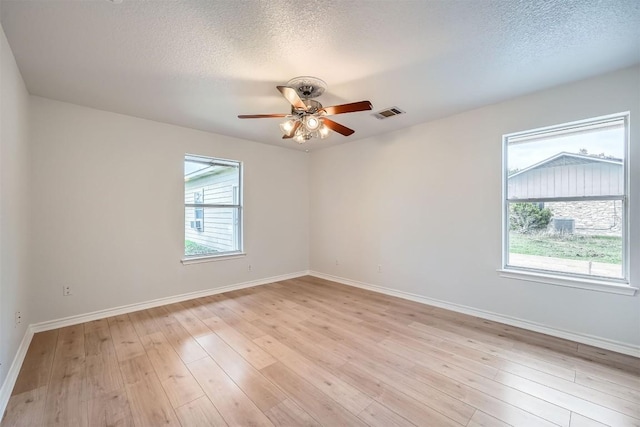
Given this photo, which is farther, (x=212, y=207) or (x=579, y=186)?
(x=212, y=207)

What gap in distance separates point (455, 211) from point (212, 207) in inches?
148

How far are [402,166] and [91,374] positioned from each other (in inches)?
169

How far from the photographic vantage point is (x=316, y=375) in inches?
87.1

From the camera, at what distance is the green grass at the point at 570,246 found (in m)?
2.69

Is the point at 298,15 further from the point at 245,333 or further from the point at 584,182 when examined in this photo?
the point at 584,182

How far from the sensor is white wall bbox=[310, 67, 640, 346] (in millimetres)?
2623

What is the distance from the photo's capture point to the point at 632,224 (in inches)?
99.0

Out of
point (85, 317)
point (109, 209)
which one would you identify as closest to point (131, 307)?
point (85, 317)

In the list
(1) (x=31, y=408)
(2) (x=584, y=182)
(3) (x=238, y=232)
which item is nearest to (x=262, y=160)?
(3) (x=238, y=232)

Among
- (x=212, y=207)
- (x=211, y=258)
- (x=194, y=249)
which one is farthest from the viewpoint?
(x=212, y=207)

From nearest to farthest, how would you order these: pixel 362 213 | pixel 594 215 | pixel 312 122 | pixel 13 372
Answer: pixel 13 372 → pixel 312 122 → pixel 594 215 → pixel 362 213

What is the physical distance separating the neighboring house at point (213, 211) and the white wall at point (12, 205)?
1.76 meters

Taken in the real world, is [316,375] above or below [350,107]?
below

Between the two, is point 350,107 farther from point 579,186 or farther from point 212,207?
point 212,207
